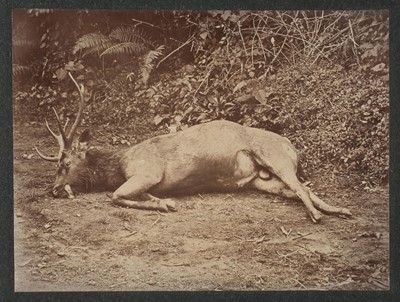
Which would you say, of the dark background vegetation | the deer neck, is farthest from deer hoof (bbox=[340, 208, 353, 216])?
the deer neck

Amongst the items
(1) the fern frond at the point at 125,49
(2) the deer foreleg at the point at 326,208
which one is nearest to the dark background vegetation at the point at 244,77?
(1) the fern frond at the point at 125,49

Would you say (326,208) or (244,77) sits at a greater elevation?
(244,77)

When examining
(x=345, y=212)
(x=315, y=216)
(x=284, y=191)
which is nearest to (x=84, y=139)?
(x=284, y=191)

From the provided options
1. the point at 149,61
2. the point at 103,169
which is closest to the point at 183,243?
the point at 103,169

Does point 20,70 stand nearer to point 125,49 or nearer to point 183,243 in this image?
point 125,49

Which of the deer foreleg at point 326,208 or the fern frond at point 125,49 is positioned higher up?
the fern frond at point 125,49

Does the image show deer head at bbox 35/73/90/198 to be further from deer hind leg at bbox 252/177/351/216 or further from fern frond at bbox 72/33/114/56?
deer hind leg at bbox 252/177/351/216

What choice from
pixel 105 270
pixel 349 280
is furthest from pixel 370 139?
pixel 105 270

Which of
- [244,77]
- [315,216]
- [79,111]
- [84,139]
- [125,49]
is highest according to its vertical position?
[125,49]

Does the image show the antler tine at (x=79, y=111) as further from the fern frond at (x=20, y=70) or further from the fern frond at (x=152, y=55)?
the fern frond at (x=152, y=55)
